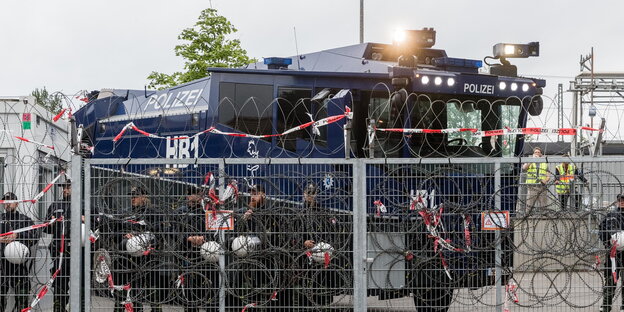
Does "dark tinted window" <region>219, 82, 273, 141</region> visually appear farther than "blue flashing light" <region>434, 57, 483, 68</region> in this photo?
No

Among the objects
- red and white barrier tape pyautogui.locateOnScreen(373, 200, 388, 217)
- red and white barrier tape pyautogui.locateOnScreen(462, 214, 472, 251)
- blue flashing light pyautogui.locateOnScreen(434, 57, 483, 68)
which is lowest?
red and white barrier tape pyautogui.locateOnScreen(462, 214, 472, 251)

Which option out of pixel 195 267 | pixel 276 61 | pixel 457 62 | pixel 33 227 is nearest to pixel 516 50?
pixel 457 62

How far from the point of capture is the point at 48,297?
30.5 ft

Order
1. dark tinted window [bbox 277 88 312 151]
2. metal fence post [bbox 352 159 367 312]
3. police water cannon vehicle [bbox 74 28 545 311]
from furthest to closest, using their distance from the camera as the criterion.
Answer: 1. dark tinted window [bbox 277 88 312 151]
2. police water cannon vehicle [bbox 74 28 545 311]
3. metal fence post [bbox 352 159 367 312]

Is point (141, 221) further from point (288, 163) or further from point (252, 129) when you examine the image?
point (252, 129)

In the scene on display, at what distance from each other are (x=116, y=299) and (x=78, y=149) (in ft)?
5.33

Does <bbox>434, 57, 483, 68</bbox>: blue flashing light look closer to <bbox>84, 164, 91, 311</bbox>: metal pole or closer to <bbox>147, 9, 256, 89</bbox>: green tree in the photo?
<bbox>84, 164, 91, 311</bbox>: metal pole

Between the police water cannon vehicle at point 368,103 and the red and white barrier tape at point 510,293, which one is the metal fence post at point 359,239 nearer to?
the red and white barrier tape at point 510,293

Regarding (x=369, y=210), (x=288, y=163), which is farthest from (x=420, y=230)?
(x=288, y=163)

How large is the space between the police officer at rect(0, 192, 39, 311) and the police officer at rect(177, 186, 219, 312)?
1646 millimetres

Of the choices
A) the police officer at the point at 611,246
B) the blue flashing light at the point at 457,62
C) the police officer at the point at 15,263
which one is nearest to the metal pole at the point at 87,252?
the police officer at the point at 15,263

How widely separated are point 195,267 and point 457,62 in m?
5.77

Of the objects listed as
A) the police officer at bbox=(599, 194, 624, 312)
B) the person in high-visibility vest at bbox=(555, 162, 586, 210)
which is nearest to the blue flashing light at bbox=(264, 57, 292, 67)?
the person in high-visibility vest at bbox=(555, 162, 586, 210)

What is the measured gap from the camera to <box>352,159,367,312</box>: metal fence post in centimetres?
899
